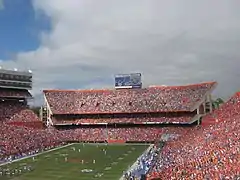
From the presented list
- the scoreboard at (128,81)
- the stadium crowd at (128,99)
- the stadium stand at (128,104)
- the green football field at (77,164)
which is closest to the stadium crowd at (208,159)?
the green football field at (77,164)

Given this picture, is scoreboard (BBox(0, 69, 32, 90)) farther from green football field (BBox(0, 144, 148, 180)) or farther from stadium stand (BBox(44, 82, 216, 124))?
green football field (BBox(0, 144, 148, 180))

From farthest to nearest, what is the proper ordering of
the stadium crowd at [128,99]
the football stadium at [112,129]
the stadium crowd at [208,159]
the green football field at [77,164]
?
1. the stadium crowd at [128,99]
2. the football stadium at [112,129]
3. the green football field at [77,164]
4. the stadium crowd at [208,159]

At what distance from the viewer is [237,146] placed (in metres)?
29.9

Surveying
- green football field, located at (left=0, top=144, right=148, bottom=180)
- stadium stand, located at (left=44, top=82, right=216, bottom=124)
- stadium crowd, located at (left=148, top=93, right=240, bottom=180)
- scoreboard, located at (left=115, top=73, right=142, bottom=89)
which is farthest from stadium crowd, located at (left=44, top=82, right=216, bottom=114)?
stadium crowd, located at (left=148, top=93, right=240, bottom=180)

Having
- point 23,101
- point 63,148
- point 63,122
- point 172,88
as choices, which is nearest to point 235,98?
point 172,88

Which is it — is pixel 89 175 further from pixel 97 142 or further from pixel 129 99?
pixel 129 99

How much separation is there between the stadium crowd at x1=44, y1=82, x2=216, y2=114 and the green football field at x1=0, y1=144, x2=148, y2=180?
41.3 ft

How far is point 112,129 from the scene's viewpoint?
226 ft

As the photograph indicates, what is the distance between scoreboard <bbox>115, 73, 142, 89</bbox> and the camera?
78562 mm

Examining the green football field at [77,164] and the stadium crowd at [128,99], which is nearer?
the green football field at [77,164]

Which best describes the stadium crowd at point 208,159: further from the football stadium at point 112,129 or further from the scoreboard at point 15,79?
the scoreboard at point 15,79

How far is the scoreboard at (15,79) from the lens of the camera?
231ft

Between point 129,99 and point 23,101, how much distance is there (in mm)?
20321

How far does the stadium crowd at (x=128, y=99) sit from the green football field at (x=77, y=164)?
12.6m
